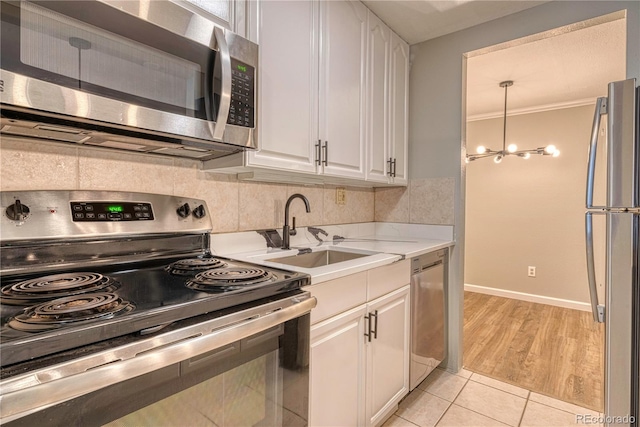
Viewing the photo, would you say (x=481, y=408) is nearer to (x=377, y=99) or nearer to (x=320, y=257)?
(x=320, y=257)

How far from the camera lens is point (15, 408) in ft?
1.73

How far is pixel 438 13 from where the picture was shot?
208cm

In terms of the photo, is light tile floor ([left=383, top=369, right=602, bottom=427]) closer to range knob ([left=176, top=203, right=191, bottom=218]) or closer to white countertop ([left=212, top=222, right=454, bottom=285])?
white countertop ([left=212, top=222, right=454, bottom=285])

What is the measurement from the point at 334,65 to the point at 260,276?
1251 millimetres

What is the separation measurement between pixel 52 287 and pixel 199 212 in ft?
2.05

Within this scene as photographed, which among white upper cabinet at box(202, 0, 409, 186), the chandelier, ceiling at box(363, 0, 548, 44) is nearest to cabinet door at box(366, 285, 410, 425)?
white upper cabinet at box(202, 0, 409, 186)

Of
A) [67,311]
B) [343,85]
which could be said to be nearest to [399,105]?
[343,85]

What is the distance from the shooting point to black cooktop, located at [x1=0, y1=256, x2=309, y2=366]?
1.98ft

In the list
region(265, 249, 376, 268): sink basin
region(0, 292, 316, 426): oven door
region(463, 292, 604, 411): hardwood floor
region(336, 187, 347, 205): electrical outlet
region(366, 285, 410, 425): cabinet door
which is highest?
Answer: region(336, 187, 347, 205): electrical outlet

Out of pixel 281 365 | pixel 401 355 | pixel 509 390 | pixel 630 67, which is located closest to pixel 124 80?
pixel 281 365

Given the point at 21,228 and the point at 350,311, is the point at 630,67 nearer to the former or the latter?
the point at 350,311

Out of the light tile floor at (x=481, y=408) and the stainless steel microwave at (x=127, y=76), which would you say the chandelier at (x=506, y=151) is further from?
the stainless steel microwave at (x=127, y=76)

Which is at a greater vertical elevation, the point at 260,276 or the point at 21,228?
the point at 21,228

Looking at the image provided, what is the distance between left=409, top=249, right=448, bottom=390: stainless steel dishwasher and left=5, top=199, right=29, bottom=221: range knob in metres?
1.68
